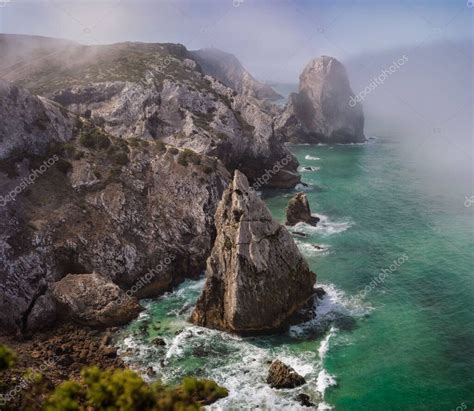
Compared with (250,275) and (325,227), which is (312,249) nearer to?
(325,227)

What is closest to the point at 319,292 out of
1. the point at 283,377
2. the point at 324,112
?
the point at 283,377

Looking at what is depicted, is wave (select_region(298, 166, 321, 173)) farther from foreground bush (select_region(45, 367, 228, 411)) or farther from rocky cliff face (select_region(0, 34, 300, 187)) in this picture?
foreground bush (select_region(45, 367, 228, 411))

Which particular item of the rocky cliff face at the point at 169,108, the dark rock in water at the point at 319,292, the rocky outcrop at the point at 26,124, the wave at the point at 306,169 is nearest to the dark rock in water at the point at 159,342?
the dark rock in water at the point at 319,292

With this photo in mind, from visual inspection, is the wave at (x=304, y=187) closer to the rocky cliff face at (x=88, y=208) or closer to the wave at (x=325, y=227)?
the wave at (x=325, y=227)

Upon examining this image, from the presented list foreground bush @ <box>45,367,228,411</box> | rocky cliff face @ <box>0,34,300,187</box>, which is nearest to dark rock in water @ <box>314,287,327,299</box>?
foreground bush @ <box>45,367,228,411</box>

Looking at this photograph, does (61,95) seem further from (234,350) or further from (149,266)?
(234,350)

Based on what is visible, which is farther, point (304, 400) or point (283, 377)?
point (283, 377)
